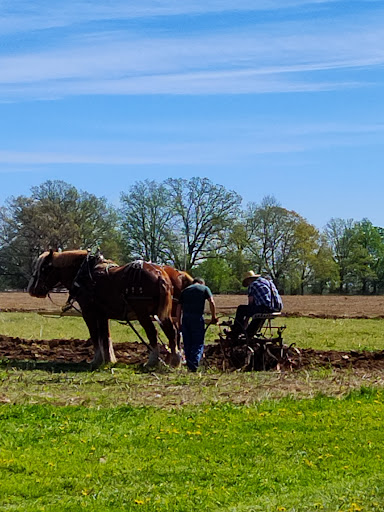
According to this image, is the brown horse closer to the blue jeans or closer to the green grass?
the blue jeans

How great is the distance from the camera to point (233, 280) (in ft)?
230

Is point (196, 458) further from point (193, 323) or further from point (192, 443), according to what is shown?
point (193, 323)

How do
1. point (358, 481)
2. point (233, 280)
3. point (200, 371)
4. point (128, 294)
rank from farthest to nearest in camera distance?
point (233, 280), point (128, 294), point (200, 371), point (358, 481)

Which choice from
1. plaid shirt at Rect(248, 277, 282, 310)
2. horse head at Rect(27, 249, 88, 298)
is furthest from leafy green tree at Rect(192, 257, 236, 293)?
plaid shirt at Rect(248, 277, 282, 310)

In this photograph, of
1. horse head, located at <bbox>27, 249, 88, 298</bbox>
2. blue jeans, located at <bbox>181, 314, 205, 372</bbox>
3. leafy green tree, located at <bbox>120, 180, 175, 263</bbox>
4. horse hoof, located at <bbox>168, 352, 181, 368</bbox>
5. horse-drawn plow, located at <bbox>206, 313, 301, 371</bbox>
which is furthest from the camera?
leafy green tree, located at <bbox>120, 180, 175, 263</bbox>

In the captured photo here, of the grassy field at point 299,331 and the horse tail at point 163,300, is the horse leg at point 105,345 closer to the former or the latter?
the horse tail at point 163,300

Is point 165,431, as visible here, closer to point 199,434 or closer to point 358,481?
point 199,434

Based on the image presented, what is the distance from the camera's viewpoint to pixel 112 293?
15727 millimetres

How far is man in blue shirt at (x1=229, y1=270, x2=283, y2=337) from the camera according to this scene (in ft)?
49.5

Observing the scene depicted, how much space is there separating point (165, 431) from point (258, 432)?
41.7 inches

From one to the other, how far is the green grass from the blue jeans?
4152 millimetres

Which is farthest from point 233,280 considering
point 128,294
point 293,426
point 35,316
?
point 293,426

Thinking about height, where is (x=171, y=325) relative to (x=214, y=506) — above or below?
above

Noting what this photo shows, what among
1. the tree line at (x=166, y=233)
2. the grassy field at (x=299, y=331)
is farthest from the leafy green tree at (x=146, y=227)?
the grassy field at (x=299, y=331)
